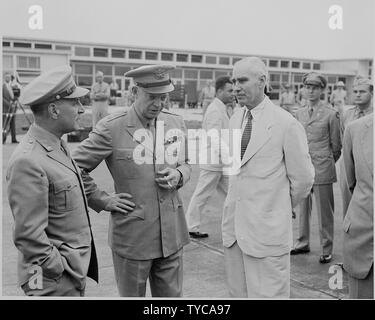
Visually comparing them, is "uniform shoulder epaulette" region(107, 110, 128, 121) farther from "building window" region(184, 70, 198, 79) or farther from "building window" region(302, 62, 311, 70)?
"building window" region(302, 62, 311, 70)

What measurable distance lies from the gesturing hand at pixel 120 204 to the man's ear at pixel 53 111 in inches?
21.8

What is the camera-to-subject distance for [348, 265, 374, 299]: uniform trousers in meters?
2.38

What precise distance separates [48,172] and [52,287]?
45cm

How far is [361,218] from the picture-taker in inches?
92.6

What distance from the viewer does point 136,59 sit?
2.81 m

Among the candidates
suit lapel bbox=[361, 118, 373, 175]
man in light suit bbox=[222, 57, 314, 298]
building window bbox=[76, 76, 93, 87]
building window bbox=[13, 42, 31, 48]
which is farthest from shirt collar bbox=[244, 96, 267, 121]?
building window bbox=[13, 42, 31, 48]

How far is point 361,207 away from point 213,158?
226 cm

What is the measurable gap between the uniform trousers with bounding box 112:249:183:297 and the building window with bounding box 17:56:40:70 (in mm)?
1087

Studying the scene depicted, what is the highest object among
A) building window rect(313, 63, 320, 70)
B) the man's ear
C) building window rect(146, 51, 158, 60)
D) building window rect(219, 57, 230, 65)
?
building window rect(146, 51, 158, 60)

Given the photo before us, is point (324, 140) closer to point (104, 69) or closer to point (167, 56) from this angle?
point (167, 56)

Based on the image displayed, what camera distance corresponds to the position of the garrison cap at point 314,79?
3.85m

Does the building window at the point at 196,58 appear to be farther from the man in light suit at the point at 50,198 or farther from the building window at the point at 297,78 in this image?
the man in light suit at the point at 50,198
